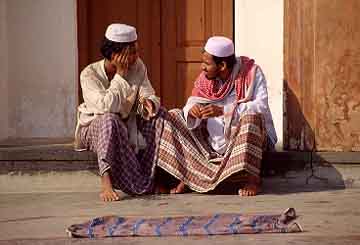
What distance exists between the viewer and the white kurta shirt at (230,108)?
245 inches

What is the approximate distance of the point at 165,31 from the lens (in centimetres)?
820

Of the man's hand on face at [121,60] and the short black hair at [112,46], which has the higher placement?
the short black hair at [112,46]

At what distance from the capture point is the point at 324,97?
6.61 m

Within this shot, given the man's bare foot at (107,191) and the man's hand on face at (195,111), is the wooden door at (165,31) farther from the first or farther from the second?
the man's bare foot at (107,191)

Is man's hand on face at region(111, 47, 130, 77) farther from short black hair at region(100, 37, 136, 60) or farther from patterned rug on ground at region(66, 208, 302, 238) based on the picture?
patterned rug on ground at region(66, 208, 302, 238)

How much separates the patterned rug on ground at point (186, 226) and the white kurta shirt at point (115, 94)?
1.24m

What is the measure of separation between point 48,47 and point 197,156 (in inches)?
84.9

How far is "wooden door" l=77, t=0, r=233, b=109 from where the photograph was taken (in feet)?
26.5

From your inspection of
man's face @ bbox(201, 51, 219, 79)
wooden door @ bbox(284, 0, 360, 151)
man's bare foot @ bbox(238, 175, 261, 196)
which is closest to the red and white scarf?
man's face @ bbox(201, 51, 219, 79)

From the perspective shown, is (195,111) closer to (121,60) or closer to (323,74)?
(121,60)

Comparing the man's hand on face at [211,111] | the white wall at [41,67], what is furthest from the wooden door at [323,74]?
the white wall at [41,67]

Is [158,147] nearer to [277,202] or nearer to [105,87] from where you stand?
[105,87]

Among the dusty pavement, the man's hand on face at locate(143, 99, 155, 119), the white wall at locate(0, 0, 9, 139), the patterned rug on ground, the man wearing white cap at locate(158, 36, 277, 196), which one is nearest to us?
the dusty pavement

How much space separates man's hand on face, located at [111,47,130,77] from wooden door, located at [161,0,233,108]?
6.15 ft
